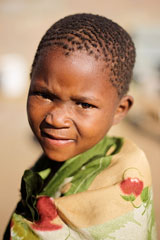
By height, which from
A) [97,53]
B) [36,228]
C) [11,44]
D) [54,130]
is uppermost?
[97,53]

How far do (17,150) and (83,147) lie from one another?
11.8 feet

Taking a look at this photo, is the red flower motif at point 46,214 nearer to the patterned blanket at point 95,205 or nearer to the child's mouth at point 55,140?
the patterned blanket at point 95,205

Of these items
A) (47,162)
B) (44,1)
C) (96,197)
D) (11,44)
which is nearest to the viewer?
(96,197)

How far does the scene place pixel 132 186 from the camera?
0.87 metres

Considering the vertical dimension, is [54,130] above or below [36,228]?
above

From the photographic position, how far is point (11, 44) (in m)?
11.1

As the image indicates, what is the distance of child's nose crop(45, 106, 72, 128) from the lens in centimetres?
91

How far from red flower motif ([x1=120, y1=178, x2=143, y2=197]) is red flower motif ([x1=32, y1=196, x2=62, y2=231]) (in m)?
0.23

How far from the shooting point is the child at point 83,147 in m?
0.84

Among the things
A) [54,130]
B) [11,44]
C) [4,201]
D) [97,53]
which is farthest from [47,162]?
[11,44]

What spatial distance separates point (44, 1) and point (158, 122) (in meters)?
11.9

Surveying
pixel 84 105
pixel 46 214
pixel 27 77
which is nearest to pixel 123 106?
pixel 84 105

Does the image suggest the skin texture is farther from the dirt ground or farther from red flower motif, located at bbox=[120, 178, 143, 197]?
the dirt ground

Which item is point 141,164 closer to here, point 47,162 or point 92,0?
point 47,162
